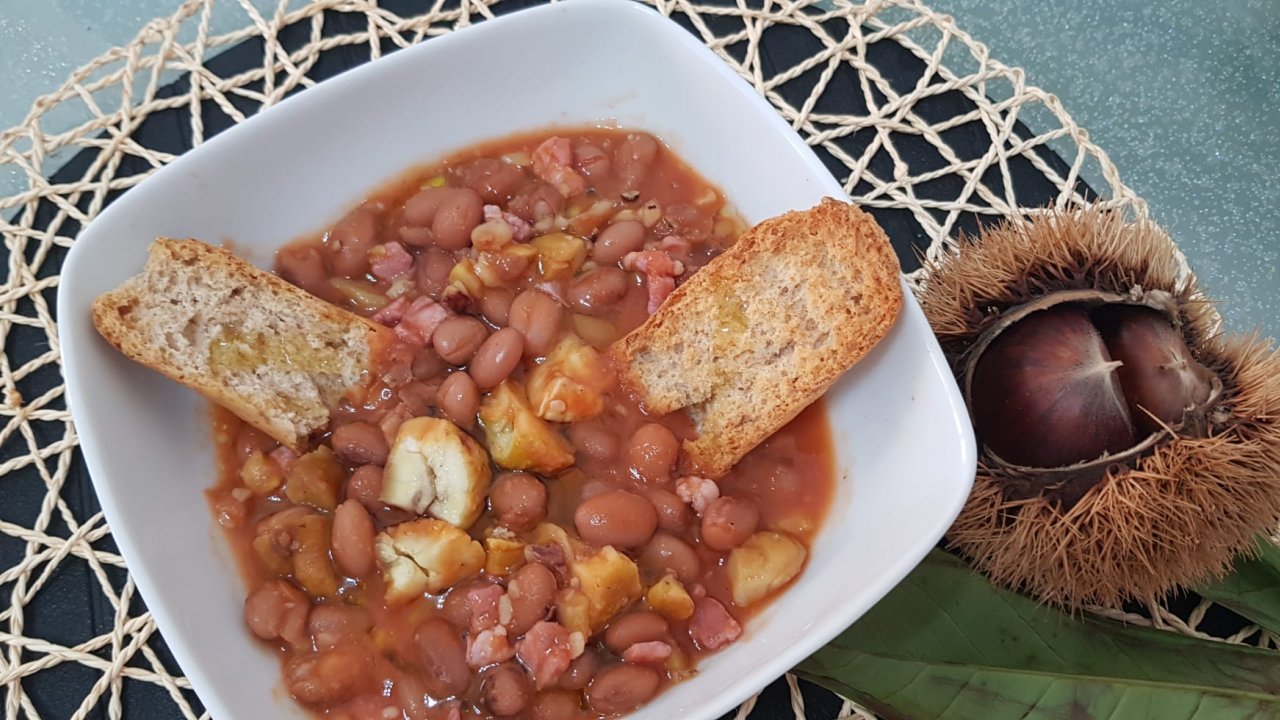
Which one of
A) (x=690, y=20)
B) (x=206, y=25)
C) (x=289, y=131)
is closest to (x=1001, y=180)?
(x=690, y=20)

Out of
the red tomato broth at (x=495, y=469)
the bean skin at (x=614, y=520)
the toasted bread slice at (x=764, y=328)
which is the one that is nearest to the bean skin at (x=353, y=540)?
the red tomato broth at (x=495, y=469)

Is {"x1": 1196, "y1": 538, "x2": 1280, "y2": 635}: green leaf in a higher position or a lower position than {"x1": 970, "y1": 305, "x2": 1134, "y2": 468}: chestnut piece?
lower

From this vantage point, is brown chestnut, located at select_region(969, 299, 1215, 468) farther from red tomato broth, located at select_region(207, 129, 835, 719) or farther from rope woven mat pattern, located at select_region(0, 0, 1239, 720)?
rope woven mat pattern, located at select_region(0, 0, 1239, 720)

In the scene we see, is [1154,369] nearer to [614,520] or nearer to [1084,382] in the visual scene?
[1084,382]

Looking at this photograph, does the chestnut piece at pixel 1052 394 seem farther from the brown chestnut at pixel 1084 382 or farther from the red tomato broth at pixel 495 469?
the red tomato broth at pixel 495 469

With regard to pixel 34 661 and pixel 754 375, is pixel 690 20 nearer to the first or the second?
pixel 754 375

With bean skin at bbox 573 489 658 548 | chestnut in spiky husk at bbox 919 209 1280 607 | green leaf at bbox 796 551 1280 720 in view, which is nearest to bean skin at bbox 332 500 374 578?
bean skin at bbox 573 489 658 548
